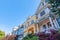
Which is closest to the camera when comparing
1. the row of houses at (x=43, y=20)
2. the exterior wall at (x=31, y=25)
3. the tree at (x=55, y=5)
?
the tree at (x=55, y=5)

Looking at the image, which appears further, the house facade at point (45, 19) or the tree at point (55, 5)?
the house facade at point (45, 19)

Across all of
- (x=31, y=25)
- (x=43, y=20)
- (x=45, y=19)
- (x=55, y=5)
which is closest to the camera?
(x=55, y=5)

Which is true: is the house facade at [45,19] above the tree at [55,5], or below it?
above

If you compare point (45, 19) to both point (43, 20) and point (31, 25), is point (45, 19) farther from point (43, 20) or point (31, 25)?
point (31, 25)

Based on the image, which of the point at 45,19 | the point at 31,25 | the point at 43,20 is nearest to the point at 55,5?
the point at 45,19

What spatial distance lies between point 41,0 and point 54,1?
908 inches

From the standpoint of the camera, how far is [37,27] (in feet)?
108

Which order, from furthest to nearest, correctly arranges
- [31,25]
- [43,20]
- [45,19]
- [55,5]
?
[31,25]
[43,20]
[45,19]
[55,5]

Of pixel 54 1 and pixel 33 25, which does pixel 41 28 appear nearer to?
pixel 33 25

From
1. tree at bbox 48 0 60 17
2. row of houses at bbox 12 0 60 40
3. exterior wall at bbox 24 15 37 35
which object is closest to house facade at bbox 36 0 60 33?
row of houses at bbox 12 0 60 40

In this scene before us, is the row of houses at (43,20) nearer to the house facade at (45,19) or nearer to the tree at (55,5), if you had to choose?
the house facade at (45,19)

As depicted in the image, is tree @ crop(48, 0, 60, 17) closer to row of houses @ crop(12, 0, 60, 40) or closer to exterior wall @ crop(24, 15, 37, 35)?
row of houses @ crop(12, 0, 60, 40)

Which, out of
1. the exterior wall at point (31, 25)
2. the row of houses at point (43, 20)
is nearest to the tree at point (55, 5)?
the row of houses at point (43, 20)

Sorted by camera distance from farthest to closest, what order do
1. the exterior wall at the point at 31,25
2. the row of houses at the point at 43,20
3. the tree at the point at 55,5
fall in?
the exterior wall at the point at 31,25 → the row of houses at the point at 43,20 → the tree at the point at 55,5
